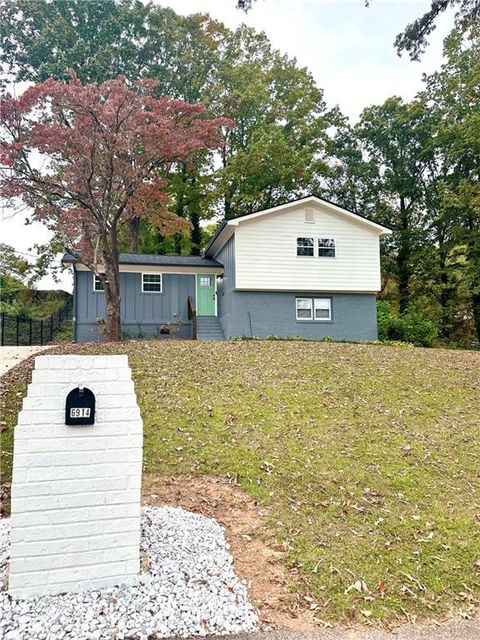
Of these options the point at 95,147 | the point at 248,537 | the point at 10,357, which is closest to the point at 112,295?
the point at 10,357

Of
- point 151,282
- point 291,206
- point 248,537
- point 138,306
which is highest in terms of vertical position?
point 291,206

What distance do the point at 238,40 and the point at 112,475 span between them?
2777cm

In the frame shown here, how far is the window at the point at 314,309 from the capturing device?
1591cm

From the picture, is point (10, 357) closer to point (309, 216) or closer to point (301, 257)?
point (301, 257)

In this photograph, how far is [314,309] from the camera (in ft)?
52.5

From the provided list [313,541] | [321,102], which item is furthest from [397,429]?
[321,102]

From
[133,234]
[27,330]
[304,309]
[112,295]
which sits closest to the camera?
[112,295]

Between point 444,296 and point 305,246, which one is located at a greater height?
point 305,246

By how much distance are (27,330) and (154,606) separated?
17847 mm

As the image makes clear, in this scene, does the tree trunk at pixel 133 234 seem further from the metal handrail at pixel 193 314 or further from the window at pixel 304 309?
the window at pixel 304 309

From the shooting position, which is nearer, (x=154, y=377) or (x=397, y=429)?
(x=397, y=429)

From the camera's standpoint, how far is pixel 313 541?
3.65m

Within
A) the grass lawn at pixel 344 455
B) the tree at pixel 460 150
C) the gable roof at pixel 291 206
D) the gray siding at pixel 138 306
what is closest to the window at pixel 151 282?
the gray siding at pixel 138 306

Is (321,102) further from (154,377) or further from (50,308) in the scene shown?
(154,377)
